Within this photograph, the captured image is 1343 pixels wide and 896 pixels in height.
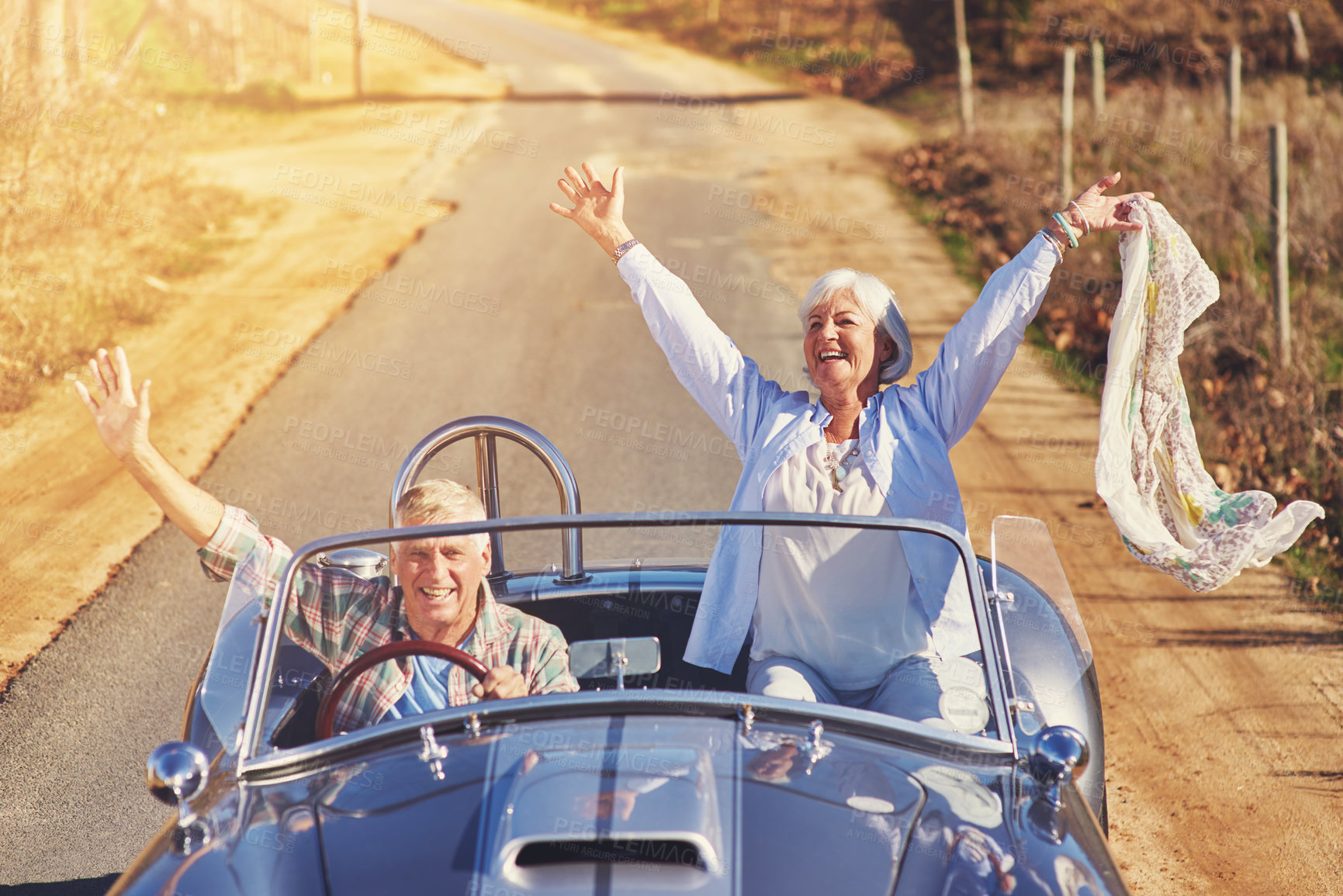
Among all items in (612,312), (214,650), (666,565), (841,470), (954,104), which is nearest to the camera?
(214,650)

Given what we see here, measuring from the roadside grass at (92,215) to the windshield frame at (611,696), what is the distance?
6.22 m

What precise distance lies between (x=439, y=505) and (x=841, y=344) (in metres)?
1.17

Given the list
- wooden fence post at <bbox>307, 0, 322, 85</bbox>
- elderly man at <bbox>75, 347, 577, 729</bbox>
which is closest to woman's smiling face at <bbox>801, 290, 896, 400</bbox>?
elderly man at <bbox>75, 347, 577, 729</bbox>

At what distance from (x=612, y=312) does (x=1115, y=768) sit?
652 cm

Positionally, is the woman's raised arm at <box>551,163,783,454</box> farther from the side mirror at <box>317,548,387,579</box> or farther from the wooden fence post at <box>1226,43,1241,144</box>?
the wooden fence post at <box>1226,43,1241,144</box>

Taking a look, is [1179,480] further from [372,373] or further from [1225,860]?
[372,373]

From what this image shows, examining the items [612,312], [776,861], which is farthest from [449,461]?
[776,861]

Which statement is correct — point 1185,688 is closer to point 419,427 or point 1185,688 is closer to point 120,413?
point 120,413

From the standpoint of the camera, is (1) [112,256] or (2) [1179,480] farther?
(1) [112,256]

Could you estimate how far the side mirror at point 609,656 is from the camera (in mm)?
2727

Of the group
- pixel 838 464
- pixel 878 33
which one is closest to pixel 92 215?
pixel 838 464

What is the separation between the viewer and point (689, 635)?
128 inches

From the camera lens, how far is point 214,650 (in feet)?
9.48

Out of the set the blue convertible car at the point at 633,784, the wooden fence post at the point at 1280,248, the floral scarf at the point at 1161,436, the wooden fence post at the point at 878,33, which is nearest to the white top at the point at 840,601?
the blue convertible car at the point at 633,784
